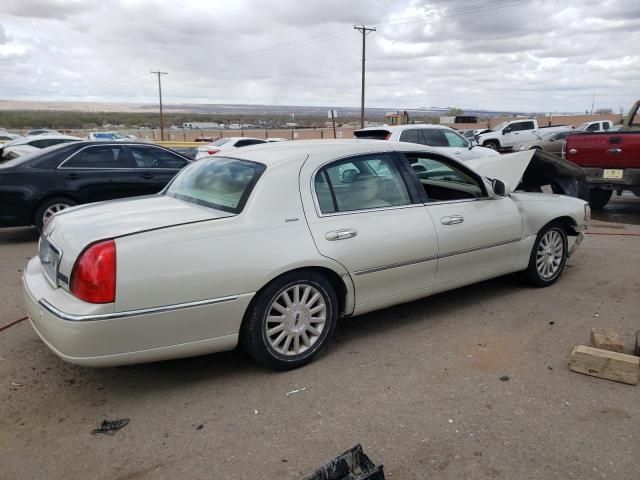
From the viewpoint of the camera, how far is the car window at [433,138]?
482 inches

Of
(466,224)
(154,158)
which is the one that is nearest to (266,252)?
(466,224)

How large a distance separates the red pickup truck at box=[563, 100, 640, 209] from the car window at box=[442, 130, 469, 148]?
335 cm

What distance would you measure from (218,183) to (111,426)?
71.6 inches

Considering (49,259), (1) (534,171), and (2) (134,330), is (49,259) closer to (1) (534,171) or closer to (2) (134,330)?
(2) (134,330)

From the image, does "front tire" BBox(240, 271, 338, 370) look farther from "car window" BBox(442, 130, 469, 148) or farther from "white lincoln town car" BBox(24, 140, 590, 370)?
"car window" BBox(442, 130, 469, 148)

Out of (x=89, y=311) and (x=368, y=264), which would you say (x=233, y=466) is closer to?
(x=89, y=311)

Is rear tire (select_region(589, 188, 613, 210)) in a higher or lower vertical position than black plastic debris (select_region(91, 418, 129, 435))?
higher

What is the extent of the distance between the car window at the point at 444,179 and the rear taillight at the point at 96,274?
2464 mm

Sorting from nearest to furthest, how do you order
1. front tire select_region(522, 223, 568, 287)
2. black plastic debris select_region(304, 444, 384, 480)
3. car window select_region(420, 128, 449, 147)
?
black plastic debris select_region(304, 444, 384, 480)
front tire select_region(522, 223, 568, 287)
car window select_region(420, 128, 449, 147)

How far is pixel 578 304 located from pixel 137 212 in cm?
386

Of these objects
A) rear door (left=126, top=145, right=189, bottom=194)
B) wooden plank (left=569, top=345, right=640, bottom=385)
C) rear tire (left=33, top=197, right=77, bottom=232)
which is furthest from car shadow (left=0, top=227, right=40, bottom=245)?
wooden plank (left=569, top=345, right=640, bottom=385)

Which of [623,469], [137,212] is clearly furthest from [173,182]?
[623,469]

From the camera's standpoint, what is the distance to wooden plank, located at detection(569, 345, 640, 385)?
135 inches

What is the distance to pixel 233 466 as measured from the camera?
2.69m
